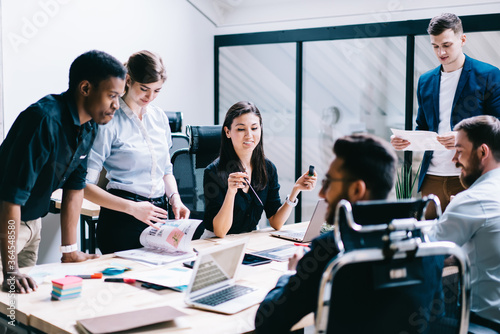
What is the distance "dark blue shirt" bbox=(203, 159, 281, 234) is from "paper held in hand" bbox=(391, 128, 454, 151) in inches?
31.8

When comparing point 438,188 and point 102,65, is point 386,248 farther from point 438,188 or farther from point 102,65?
point 438,188

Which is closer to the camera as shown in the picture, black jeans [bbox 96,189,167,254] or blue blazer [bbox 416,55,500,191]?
black jeans [bbox 96,189,167,254]

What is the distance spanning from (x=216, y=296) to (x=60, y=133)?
31.4 inches

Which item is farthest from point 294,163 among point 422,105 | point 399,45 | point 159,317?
point 159,317

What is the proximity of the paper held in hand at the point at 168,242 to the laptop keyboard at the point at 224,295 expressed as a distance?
1.32 feet

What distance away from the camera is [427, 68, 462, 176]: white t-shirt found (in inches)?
125

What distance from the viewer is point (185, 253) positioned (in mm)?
2211

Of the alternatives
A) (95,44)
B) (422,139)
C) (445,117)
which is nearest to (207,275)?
(422,139)

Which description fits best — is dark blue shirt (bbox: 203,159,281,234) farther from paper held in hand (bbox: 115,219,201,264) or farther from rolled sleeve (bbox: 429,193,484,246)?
rolled sleeve (bbox: 429,193,484,246)

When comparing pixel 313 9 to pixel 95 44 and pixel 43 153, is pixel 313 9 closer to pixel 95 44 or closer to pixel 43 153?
pixel 95 44

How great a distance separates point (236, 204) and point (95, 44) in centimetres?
261

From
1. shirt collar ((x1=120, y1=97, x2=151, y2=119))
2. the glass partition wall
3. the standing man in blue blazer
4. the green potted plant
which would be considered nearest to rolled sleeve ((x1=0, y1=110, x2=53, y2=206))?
shirt collar ((x1=120, y1=97, x2=151, y2=119))

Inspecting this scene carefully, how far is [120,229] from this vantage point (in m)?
2.43

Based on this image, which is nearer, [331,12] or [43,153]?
[43,153]
